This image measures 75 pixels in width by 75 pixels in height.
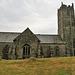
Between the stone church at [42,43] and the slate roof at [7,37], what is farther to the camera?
the slate roof at [7,37]

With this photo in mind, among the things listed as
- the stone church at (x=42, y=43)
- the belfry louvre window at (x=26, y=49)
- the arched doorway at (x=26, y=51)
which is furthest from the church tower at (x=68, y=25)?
the arched doorway at (x=26, y=51)

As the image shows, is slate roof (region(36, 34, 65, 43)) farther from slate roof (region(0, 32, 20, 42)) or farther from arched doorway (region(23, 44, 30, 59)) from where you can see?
slate roof (region(0, 32, 20, 42))

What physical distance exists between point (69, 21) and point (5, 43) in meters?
28.3

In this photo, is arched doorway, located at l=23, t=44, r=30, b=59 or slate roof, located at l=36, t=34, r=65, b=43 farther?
slate roof, located at l=36, t=34, r=65, b=43

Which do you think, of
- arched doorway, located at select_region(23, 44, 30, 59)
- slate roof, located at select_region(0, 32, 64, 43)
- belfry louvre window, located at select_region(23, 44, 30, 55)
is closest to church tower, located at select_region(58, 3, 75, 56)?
slate roof, located at select_region(0, 32, 64, 43)

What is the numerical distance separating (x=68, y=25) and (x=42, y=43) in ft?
46.7

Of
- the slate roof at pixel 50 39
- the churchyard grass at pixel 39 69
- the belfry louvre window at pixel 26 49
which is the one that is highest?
the slate roof at pixel 50 39

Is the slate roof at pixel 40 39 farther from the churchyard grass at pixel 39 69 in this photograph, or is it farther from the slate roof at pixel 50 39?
the churchyard grass at pixel 39 69

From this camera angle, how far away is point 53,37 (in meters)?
47.4

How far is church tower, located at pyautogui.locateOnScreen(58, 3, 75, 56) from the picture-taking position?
45.3 metres

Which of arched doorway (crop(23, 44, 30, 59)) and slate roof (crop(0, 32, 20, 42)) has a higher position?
slate roof (crop(0, 32, 20, 42))

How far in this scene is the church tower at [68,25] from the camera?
4534 cm

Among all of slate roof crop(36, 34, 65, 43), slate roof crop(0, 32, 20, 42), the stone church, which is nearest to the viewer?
the stone church

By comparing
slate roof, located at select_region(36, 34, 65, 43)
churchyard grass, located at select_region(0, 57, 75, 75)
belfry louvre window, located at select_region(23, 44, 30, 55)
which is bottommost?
churchyard grass, located at select_region(0, 57, 75, 75)
